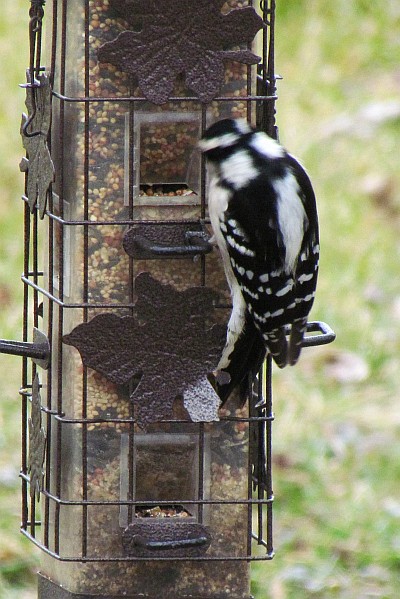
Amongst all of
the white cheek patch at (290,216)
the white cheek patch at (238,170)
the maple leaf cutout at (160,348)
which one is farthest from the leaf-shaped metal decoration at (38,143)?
the white cheek patch at (290,216)

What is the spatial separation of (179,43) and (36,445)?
1.26m

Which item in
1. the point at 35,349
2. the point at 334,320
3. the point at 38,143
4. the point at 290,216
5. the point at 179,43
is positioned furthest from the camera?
the point at 334,320

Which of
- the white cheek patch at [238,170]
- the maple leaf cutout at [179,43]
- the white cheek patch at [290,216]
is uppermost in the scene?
the maple leaf cutout at [179,43]

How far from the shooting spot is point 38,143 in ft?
12.4

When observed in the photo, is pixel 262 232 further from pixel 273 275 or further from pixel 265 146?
pixel 265 146

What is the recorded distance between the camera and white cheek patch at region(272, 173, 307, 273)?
364 cm

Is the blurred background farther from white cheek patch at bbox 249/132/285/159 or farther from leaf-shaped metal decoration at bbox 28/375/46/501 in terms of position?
white cheek patch at bbox 249/132/285/159

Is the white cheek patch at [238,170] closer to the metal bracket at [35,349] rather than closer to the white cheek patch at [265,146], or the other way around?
the white cheek patch at [265,146]

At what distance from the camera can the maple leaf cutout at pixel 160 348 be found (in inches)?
144

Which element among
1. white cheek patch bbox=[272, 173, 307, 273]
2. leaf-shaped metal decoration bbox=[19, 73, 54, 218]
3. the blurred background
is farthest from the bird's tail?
the blurred background

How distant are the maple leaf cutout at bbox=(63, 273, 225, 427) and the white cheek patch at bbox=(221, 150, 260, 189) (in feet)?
1.03

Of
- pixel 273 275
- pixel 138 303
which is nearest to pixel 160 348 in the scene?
pixel 138 303

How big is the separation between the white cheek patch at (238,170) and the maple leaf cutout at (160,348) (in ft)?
1.03

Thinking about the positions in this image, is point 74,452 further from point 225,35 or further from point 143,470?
point 225,35
